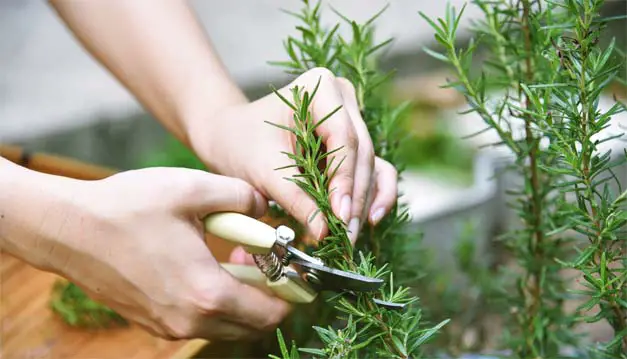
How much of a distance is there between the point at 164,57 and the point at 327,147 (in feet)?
1.34

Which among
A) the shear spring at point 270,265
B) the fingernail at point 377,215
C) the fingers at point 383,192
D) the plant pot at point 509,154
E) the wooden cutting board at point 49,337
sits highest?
the fingers at point 383,192

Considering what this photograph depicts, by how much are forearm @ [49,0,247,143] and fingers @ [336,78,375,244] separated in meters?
0.22

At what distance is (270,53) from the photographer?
3.10m

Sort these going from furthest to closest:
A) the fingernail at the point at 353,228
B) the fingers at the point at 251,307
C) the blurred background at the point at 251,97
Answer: the blurred background at the point at 251,97 < the fingers at the point at 251,307 < the fingernail at the point at 353,228

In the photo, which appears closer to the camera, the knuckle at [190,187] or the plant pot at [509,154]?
the knuckle at [190,187]

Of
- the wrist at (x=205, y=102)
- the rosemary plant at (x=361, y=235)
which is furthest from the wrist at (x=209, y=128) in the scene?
the rosemary plant at (x=361, y=235)

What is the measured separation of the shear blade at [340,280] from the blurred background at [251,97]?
830mm

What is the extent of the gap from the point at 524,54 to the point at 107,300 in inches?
20.9

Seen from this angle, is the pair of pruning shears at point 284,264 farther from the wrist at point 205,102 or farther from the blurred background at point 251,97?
the blurred background at point 251,97

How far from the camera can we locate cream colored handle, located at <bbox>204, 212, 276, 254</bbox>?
77cm

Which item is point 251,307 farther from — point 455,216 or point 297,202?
point 455,216

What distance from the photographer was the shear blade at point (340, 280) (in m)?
0.68

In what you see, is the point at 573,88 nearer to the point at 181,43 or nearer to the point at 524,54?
the point at 524,54

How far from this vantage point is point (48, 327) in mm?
1212
